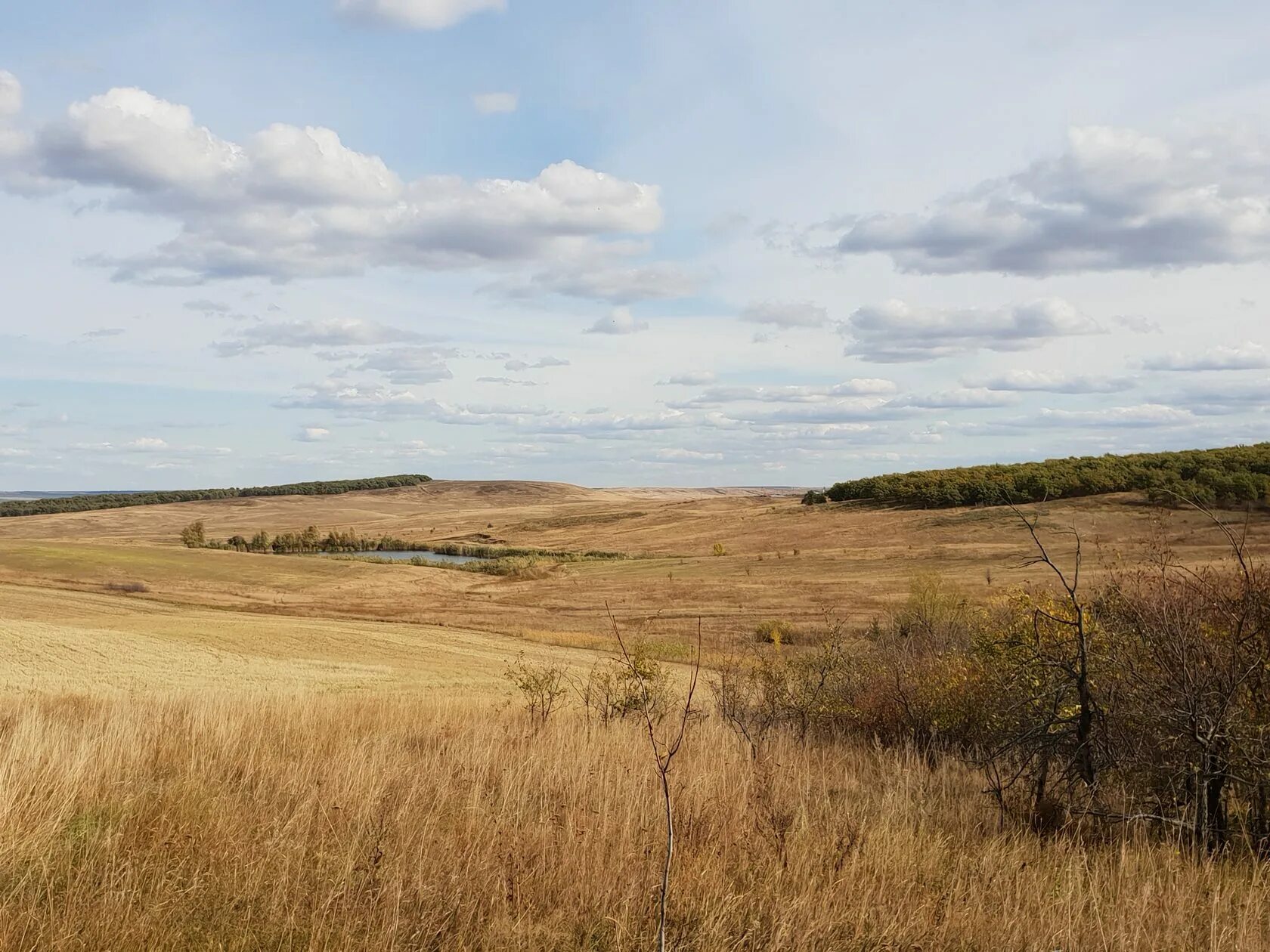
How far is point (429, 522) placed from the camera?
15638cm

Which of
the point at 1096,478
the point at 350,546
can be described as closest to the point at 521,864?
the point at 1096,478

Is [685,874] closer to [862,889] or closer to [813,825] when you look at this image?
[862,889]

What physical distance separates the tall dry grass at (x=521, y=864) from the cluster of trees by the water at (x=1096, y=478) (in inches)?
2969

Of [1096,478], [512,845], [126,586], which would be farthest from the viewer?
[1096,478]

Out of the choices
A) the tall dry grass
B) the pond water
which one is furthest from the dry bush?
the tall dry grass

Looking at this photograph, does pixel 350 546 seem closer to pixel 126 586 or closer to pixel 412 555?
pixel 412 555

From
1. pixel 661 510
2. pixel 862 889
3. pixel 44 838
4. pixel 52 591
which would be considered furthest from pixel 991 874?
pixel 661 510

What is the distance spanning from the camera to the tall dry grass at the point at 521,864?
4008 mm

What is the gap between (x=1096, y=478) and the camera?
89.6 metres

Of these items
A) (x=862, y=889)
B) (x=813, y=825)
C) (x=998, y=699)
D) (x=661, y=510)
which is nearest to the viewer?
(x=862, y=889)

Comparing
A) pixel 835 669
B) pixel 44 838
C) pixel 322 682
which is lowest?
pixel 322 682

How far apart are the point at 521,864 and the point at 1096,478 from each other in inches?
3851

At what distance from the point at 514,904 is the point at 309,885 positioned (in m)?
1.03

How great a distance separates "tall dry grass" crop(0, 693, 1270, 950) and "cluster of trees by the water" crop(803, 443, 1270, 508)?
75.4 metres
